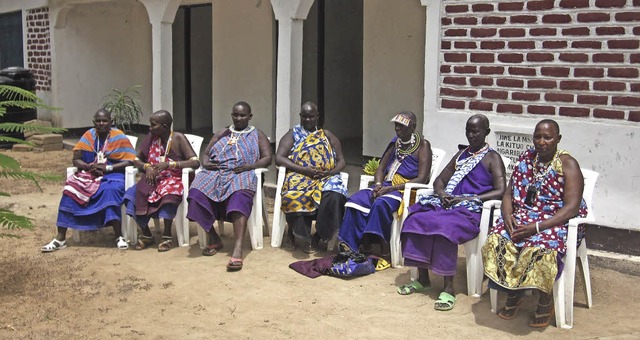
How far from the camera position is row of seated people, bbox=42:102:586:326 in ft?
15.0

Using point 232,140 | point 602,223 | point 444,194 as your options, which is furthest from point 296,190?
point 602,223

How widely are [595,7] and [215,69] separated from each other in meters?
6.97

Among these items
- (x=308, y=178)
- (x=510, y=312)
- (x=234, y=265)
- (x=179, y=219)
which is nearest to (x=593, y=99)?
(x=510, y=312)

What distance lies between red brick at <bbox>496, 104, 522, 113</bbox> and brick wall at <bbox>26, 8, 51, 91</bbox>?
9164mm

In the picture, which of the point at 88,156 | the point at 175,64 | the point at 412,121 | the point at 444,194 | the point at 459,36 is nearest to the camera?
the point at 444,194

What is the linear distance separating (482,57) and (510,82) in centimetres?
33

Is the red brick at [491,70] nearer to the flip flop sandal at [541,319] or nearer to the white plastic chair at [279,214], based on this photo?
the white plastic chair at [279,214]

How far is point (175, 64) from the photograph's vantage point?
13883mm

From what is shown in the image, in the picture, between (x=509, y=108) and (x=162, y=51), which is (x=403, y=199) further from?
(x=162, y=51)

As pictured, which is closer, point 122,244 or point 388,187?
point 388,187

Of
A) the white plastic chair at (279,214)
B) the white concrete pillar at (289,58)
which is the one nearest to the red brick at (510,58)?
the white plastic chair at (279,214)

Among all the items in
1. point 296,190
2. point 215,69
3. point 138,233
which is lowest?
point 138,233

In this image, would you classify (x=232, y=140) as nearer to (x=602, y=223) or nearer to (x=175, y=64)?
(x=602, y=223)

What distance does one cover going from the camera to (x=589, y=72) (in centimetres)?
553
